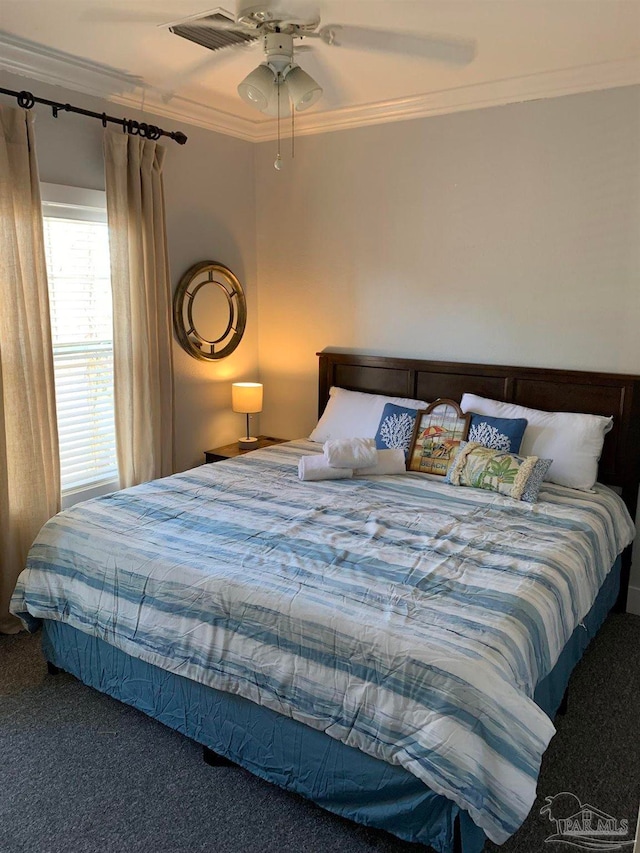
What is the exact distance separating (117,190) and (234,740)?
270 centimetres

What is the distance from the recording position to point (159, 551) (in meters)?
2.37

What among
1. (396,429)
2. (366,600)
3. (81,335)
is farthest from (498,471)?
(81,335)

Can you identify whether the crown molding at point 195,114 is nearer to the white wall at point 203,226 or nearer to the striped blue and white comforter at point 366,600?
the white wall at point 203,226

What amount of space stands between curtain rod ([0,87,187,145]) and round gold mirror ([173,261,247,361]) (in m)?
0.75

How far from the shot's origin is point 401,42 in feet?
9.15

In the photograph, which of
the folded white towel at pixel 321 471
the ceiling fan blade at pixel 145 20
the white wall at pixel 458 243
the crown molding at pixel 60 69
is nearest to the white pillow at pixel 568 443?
the white wall at pixel 458 243

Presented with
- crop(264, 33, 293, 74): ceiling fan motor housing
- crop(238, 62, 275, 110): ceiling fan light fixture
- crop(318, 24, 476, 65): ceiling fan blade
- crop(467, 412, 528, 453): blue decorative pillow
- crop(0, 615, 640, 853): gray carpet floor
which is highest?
crop(318, 24, 476, 65): ceiling fan blade

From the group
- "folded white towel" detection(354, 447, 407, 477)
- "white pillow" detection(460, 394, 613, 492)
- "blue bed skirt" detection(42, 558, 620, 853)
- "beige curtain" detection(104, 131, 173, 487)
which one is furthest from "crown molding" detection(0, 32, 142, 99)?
"white pillow" detection(460, 394, 613, 492)

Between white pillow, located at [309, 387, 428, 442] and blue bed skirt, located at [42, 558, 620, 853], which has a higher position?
white pillow, located at [309, 387, 428, 442]

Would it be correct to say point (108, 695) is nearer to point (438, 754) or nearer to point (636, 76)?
point (438, 754)

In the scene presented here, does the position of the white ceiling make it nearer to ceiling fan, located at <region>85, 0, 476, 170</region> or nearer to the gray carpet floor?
ceiling fan, located at <region>85, 0, 476, 170</region>

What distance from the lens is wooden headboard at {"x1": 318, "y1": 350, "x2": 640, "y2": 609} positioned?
A: 3244mm

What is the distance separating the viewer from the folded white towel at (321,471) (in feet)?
10.7

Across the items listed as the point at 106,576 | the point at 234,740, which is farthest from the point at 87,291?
the point at 234,740
